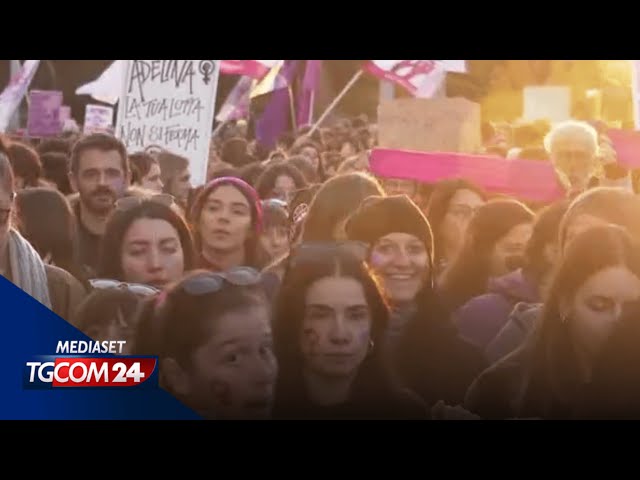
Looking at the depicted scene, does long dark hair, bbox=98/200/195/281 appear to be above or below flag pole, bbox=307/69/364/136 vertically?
below

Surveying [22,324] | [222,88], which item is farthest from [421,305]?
[22,324]

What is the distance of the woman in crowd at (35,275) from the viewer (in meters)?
4.43

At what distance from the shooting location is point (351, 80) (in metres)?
4.52

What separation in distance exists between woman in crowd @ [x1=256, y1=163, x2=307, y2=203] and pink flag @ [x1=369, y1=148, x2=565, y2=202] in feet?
1.26

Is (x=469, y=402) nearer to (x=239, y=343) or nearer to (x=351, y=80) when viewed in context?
(x=239, y=343)

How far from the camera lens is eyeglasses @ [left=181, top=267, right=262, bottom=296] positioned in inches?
172

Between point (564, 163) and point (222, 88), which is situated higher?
point (222, 88)

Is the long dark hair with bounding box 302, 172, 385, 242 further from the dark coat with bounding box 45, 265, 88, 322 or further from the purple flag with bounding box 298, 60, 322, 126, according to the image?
the dark coat with bounding box 45, 265, 88, 322

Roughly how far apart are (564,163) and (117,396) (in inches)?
99.7

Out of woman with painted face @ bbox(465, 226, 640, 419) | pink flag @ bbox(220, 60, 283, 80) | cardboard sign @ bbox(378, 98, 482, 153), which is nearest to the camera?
woman with painted face @ bbox(465, 226, 640, 419)

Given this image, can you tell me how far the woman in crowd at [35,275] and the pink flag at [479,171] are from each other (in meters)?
1.64

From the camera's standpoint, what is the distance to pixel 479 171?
4.47m

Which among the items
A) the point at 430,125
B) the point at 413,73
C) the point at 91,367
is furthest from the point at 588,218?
the point at 91,367

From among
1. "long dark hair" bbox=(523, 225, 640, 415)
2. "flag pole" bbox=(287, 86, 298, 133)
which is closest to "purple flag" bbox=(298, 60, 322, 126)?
"flag pole" bbox=(287, 86, 298, 133)
